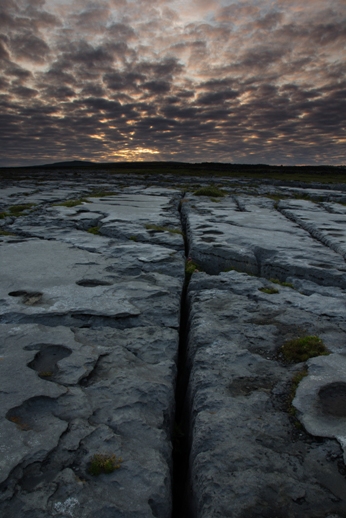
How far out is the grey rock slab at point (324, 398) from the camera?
2.64m

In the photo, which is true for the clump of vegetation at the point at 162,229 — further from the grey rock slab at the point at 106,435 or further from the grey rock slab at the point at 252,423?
A: the grey rock slab at the point at 106,435

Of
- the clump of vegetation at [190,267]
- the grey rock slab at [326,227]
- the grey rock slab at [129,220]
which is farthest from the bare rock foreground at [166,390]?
the grey rock slab at [129,220]

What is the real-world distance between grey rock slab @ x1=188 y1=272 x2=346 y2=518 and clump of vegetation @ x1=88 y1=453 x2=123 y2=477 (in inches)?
23.9

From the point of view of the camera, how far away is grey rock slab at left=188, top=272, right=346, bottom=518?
7.16ft

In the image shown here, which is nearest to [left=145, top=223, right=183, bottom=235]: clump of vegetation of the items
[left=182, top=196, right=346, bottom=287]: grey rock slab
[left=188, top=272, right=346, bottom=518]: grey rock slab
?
[left=182, top=196, right=346, bottom=287]: grey rock slab

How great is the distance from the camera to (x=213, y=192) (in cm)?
1866

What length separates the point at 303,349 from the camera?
12.1ft

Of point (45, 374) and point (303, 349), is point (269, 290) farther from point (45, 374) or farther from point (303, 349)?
point (45, 374)

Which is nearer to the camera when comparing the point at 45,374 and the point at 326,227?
the point at 45,374

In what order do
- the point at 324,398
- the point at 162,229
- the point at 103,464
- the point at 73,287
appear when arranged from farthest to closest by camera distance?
the point at 162,229 < the point at 73,287 < the point at 324,398 < the point at 103,464

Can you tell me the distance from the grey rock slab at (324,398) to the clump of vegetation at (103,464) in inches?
59.6

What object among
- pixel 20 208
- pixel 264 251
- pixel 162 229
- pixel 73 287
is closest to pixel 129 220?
pixel 162 229

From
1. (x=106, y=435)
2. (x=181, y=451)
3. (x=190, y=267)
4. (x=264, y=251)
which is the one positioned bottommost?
(x=181, y=451)

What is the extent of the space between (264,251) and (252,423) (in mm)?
4941
